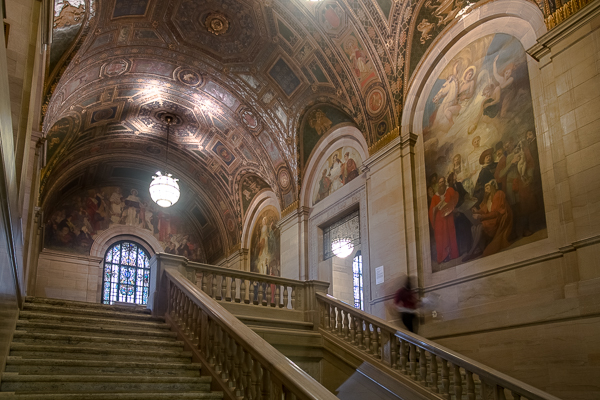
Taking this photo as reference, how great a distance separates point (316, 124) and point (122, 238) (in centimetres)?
1024

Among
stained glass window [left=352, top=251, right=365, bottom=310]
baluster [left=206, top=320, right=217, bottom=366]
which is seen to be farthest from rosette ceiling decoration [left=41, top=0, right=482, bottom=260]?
baluster [left=206, top=320, right=217, bottom=366]

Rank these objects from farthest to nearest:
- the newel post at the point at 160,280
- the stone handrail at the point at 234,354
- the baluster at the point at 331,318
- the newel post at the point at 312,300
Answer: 1. the newel post at the point at 312,300
2. the baluster at the point at 331,318
3. the newel post at the point at 160,280
4. the stone handrail at the point at 234,354

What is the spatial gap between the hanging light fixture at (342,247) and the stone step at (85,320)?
6.83 metres

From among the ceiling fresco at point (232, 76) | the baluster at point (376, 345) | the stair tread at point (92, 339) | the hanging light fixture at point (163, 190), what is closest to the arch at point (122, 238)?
the ceiling fresco at point (232, 76)

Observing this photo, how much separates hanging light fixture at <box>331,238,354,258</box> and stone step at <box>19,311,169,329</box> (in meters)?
6.83

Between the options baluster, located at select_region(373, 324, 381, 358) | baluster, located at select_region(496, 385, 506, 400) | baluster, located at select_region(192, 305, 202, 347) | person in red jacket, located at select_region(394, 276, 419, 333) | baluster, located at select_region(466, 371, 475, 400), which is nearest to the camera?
Answer: baluster, located at select_region(496, 385, 506, 400)

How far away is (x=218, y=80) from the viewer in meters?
15.4

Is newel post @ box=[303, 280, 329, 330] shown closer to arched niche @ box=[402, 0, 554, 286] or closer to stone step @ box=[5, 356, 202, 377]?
arched niche @ box=[402, 0, 554, 286]

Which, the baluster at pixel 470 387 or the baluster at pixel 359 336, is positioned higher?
the baluster at pixel 359 336

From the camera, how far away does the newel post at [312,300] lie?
9492 millimetres

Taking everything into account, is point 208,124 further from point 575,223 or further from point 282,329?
point 575,223

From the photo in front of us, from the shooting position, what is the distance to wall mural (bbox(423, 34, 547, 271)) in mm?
8258

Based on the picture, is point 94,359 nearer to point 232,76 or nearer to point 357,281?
point 232,76

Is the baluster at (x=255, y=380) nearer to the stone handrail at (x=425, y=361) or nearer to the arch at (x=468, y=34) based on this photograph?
the stone handrail at (x=425, y=361)
